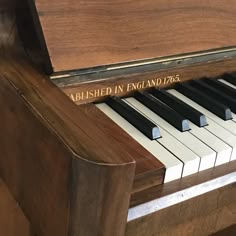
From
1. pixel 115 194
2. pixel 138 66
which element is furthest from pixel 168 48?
pixel 115 194

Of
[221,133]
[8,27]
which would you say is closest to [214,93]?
[221,133]

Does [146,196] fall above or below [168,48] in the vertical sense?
below

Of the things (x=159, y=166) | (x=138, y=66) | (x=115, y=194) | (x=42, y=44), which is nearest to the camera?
(x=115, y=194)

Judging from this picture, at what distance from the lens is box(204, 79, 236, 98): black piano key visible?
1.04 metres

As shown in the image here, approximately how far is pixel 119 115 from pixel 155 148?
0.13m

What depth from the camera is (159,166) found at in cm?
75

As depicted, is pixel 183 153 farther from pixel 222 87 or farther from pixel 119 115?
pixel 222 87

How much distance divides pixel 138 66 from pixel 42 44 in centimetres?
21

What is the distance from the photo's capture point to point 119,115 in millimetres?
906

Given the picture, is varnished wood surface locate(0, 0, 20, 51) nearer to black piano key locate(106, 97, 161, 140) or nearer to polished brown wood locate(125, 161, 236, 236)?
black piano key locate(106, 97, 161, 140)

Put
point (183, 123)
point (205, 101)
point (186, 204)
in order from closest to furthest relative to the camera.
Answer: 1. point (186, 204)
2. point (183, 123)
3. point (205, 101)

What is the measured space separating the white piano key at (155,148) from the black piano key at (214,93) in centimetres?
24

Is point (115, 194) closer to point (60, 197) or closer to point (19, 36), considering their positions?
point (60, 197)

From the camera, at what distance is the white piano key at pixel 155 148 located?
2.51ft
